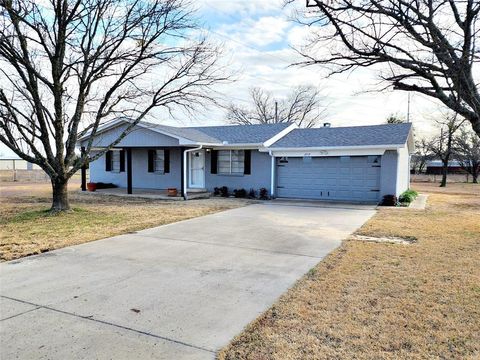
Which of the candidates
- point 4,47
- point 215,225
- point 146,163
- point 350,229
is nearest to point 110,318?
point 215,225

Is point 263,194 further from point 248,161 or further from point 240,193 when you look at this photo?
point 248,161

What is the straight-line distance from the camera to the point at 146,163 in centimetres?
2017

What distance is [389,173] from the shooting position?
49.2 feet

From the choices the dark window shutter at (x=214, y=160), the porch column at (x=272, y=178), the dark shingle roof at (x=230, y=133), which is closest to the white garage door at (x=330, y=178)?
the porch column at (x=272, y=178)

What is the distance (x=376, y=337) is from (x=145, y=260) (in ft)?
13.3

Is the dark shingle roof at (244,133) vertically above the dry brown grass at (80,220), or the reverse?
the dark shingle roof at (244,133)

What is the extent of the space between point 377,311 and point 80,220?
873 centimetres

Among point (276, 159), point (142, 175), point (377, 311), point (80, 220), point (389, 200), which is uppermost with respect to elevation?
point (276, 159)

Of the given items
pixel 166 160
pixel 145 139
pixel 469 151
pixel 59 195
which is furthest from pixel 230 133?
pixel 469 151

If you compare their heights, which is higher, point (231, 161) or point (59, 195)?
point (231, 161)

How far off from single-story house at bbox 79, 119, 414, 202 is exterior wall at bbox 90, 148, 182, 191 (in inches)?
2.1

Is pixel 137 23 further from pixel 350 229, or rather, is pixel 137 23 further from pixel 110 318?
pixel 110 318

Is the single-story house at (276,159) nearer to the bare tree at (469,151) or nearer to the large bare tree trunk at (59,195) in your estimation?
the large bare tree trunk at (59,195)

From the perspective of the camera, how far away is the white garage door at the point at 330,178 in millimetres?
15586
